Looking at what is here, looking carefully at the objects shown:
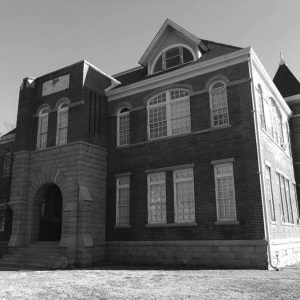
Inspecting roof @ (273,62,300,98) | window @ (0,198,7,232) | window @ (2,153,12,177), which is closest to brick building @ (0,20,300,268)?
window @ (0,198,7,232)

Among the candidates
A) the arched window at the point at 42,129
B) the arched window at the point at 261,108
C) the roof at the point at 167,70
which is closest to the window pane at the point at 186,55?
the roof at the point at 167,70

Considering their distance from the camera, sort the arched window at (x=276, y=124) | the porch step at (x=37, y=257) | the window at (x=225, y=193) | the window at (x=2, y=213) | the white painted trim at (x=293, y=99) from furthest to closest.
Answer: the white painted trim at (x=293, y=99) < the window at (x=2, y=213) < the arched window at (x=276, y=124) < the porch step at (x=37, y=257) < the window at (x=225, y=193)

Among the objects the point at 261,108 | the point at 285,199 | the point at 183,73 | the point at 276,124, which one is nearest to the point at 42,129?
the point at 183,73

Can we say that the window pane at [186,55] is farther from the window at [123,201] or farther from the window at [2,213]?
the window at [2,213]

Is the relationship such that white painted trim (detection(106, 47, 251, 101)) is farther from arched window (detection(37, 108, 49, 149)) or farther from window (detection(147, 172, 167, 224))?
window (detection(147, 172, 167, 224))

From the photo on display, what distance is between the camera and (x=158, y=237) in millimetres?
17328

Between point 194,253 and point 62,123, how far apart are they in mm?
10037

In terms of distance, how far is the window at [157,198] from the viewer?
17.6m

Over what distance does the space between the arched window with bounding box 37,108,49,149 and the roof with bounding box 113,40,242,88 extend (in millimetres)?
4602

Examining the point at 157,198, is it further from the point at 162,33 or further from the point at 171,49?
the point at 162,33

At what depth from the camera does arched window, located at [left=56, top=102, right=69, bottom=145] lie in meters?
20.0

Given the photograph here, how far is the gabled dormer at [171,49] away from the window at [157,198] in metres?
6.12

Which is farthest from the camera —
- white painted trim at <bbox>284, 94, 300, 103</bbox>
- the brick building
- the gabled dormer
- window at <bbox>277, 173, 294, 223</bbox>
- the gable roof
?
white painted trim at <bbox>284, 94, 300, 103</bbox>

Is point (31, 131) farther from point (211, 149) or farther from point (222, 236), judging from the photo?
point (222, 236)
